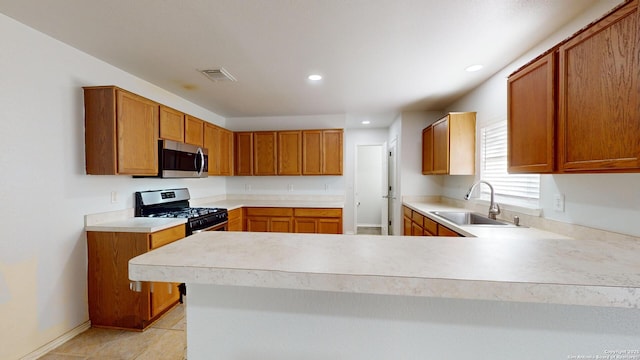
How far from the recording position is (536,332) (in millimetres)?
764

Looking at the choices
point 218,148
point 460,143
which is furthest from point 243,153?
point 460,143

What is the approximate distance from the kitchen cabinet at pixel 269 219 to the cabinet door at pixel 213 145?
82 cm

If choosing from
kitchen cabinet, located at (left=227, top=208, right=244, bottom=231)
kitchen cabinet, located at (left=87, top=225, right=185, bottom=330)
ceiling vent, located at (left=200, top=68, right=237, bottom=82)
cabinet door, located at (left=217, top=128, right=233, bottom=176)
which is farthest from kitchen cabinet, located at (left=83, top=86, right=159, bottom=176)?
cabinet door, located at (left=217, top=128, right=233, bottom=176)

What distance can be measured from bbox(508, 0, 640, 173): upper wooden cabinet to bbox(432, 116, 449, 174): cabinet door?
134 centimetres

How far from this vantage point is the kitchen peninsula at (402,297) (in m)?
0.64

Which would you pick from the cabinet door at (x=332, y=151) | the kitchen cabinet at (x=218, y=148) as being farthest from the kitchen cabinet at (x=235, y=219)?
the cabinet door at (x=332, y=151)

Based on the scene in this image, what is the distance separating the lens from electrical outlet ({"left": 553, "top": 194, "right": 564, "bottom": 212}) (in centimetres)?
182

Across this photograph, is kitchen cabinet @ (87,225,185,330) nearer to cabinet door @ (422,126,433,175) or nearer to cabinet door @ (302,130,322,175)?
cabinet door @ (302,130,322,175)

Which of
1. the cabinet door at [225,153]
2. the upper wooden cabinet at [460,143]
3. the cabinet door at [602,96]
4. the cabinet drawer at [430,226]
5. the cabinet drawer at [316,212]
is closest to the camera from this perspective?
the cabinet door at [602,96]

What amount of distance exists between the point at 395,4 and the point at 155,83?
2.77 metres

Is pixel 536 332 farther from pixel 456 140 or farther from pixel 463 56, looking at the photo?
pixel 456 140

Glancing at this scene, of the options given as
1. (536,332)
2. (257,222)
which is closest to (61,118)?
(257,222)

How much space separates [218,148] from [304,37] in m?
2.56

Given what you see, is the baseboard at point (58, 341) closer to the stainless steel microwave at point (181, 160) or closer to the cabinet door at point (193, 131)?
the stainless steel microwave at point (181, 160)
